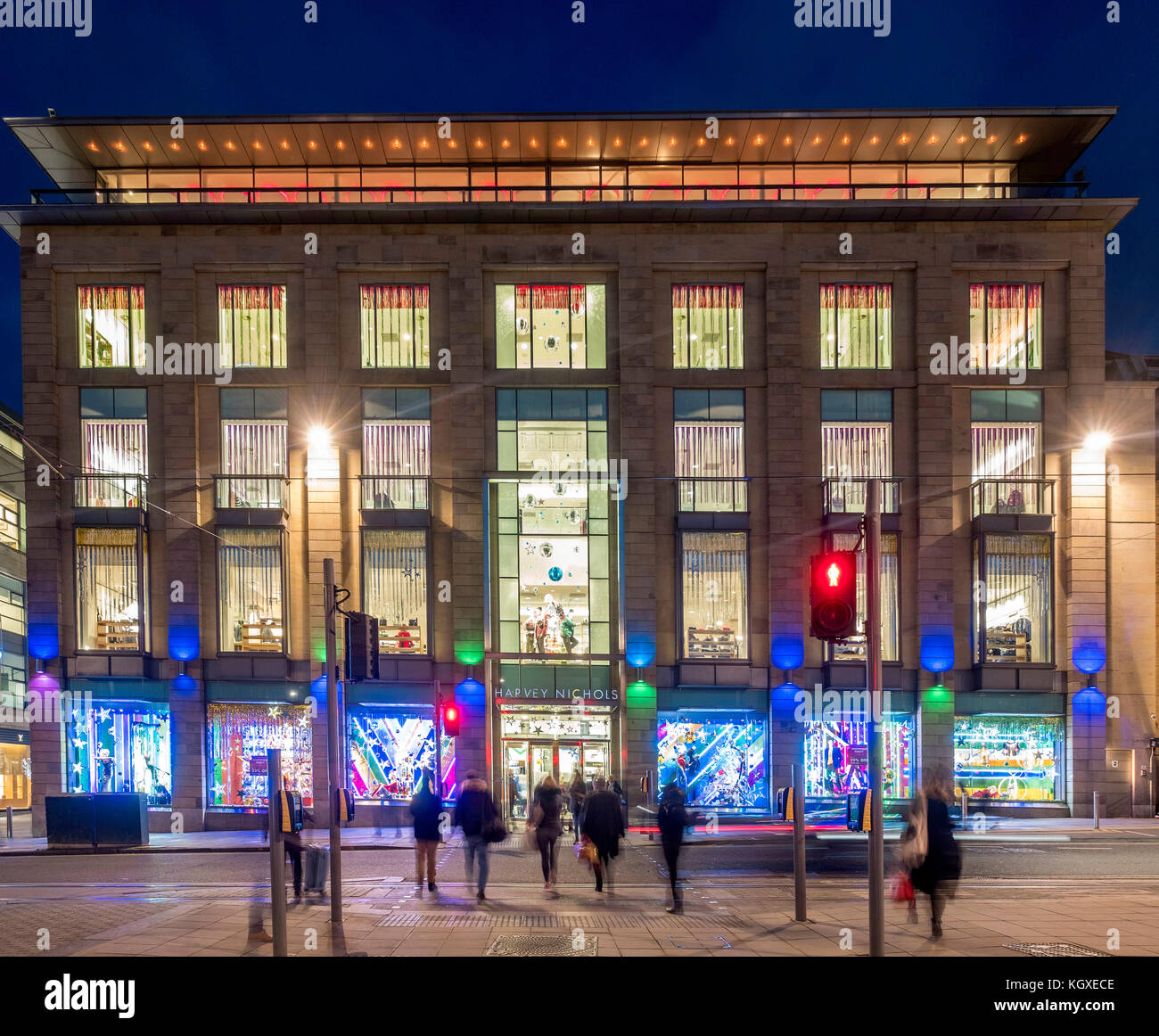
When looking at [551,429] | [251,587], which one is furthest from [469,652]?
[551,429]

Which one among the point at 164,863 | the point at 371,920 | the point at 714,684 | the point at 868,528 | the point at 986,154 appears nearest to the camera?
the point at 868,528

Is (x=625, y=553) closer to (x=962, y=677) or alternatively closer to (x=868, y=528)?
(x=962, y=677)

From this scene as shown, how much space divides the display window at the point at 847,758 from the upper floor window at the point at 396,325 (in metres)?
17.9

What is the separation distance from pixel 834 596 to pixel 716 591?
64.9ft

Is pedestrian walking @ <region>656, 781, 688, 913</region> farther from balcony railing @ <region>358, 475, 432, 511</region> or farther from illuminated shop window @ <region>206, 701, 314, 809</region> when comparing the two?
illuminated shop window @ <region>206, 701, 314, 809</region>

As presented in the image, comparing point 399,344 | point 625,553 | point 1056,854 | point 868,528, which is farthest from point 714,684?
point 868,528

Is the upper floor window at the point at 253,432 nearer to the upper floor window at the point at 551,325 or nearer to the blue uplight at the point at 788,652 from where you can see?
the upper floor window at the point at 551,325

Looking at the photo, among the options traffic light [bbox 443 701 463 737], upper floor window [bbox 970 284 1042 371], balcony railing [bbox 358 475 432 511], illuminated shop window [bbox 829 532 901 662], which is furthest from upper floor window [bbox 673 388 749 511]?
traffic light [bbox 443 701 463 737]

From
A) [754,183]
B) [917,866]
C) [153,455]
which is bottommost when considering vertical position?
[917,866]

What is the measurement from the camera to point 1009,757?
2788 centimetres

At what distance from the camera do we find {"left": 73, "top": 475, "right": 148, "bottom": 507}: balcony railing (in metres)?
27.9

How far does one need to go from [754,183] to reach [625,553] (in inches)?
565

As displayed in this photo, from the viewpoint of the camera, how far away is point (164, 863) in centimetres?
1931

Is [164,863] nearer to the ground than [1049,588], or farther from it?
nearer to the ground
